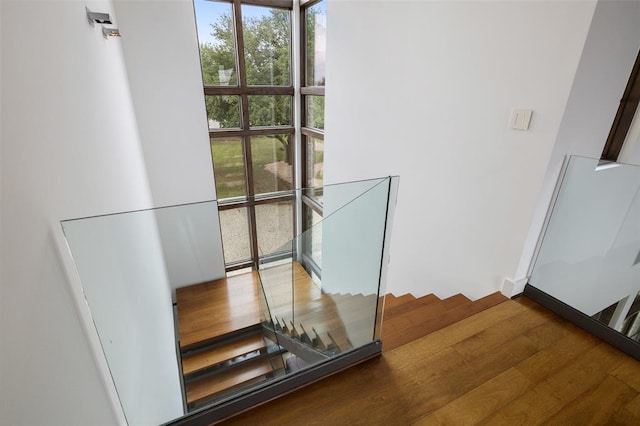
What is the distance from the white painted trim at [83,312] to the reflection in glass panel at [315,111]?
4.10 metres

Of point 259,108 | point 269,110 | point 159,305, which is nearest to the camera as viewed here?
point 159,305

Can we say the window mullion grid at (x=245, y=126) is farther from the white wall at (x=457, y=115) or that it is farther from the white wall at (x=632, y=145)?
the white wall at (x=632, y=145)

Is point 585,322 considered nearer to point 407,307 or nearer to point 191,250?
point 407,307

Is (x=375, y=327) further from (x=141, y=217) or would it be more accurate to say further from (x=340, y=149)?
(x=340, y=149)

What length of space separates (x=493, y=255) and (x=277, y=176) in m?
4.01

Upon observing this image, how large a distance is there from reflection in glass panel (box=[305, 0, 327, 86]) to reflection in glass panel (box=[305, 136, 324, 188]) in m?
0.88

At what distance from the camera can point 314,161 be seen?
523 cm

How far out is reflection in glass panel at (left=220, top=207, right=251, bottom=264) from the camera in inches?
203

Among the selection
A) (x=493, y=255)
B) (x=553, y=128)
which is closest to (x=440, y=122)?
(x=553, y=128)

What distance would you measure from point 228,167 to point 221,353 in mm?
2768

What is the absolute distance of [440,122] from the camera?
2.46 meters

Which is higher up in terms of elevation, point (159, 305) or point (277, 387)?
point (277, 387)

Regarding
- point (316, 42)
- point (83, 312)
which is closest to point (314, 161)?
point (316, 42)

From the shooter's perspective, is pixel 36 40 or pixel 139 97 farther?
pixel 139 97
